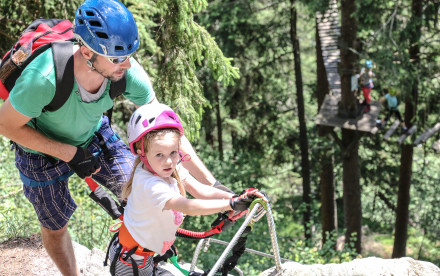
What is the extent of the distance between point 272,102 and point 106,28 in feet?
50.4

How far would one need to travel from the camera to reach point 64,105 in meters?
3.06

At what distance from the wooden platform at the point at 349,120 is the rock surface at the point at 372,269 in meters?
7.60

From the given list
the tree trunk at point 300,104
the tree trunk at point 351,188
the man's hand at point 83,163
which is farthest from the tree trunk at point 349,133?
the man's hand at point 83,163

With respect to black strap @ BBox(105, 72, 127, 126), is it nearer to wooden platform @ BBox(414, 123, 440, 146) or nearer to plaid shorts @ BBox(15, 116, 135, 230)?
plaid shorts @ BBox(15, 116, 135, 230)

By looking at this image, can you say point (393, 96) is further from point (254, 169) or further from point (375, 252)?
point (375, 252)

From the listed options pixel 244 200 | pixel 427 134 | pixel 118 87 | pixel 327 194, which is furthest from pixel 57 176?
pixel 327 194

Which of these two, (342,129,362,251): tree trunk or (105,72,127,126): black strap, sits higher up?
(105,72,127,126): black strap

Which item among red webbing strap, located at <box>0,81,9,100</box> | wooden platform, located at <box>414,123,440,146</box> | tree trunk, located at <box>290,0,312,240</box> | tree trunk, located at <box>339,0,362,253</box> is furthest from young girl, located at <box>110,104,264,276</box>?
tree trunk, located at <box>290,0,312,240</box>

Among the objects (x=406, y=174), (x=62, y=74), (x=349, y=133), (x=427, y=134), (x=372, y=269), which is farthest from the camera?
(x=406, y=174)

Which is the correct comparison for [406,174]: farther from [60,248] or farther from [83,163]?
[83,163]

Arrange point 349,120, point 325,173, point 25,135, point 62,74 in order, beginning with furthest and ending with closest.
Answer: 1. point 325,173
2. point 349,120
3. point 25,135
4. point 62,74

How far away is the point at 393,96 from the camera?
12594 millimetres

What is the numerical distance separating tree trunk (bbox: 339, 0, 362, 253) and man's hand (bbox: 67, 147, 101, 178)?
7.39 meters

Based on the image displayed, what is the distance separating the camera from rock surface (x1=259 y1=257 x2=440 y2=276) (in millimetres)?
3594
